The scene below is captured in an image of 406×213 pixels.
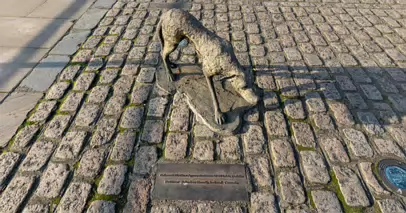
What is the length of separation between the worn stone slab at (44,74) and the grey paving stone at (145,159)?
203cm

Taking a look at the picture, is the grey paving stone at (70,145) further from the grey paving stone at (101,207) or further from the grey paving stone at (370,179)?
the grey paving stone at (370,179)

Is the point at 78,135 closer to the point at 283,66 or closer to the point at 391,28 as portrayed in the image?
the point at 283,66

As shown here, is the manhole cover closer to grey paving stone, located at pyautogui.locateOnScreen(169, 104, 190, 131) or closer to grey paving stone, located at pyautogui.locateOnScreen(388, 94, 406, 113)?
Result: grey paving stone, located at pyautogui.locateOnScreen(388, 94, 406, 113)

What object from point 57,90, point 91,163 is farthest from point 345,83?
point 57,90

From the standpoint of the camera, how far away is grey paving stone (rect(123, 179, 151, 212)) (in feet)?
9.55

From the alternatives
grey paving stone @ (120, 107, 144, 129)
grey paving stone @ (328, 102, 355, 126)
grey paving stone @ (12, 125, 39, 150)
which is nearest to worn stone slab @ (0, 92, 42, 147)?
grey paving stone @ (12, 125, 39, 150)

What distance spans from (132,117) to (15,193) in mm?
1526

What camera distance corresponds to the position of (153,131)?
3727mm

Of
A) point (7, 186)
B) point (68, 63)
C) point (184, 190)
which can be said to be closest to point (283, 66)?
point (184, 190)

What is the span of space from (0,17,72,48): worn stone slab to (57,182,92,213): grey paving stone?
342 cm

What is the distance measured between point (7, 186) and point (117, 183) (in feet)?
3.76

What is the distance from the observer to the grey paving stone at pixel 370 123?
12.4 feet

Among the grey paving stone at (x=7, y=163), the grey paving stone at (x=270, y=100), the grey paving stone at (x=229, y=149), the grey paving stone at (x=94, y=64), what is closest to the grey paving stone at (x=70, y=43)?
the grey paving stone at (x=94, y=64)

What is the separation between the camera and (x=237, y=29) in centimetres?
598
